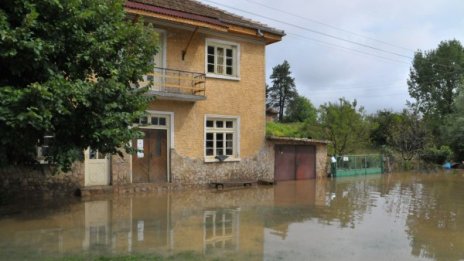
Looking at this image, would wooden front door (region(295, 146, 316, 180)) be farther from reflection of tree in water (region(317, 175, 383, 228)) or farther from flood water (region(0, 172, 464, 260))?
flood water (region(0, 172, 464, 260))

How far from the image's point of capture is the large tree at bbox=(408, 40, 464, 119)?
53.2 m

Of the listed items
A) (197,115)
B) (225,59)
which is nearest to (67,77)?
(197,115)

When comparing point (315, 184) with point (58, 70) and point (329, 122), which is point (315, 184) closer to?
point (329, 122)

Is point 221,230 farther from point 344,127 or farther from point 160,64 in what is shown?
point 344,127

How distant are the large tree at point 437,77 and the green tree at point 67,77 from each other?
4759cm

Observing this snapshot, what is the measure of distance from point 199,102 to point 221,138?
2083 mm

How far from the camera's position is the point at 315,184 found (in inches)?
803

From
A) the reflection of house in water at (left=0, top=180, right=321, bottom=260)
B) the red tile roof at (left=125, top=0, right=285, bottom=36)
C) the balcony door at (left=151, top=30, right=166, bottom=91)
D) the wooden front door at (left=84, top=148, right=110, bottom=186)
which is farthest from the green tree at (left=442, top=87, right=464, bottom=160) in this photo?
the wooden front door at (left=84, top=148, right=110, bottom=186)

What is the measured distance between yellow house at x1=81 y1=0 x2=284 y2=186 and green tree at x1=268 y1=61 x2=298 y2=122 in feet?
190

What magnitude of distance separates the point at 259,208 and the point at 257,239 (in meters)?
4.08

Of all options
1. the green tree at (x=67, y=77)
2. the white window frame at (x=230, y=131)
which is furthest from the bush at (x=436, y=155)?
the green tree at (x=67, y=77)

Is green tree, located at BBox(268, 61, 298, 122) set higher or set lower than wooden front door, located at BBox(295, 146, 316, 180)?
higher

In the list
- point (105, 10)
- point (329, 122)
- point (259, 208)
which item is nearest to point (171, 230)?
point (259, 208)

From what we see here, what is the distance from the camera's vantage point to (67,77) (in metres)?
10.3
